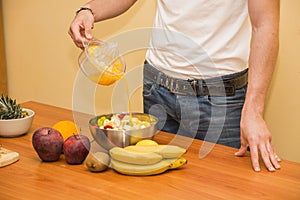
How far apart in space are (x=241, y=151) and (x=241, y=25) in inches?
18.5

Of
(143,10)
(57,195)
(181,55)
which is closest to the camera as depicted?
(57,195)

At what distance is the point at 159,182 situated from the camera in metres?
1.33

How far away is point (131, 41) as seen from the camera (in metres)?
2.36

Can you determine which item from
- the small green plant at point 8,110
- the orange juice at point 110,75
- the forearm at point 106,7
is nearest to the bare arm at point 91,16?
the forearm at point 106,7

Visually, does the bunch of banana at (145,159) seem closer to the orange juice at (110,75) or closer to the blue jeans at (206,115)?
the orange juice at (110,75)

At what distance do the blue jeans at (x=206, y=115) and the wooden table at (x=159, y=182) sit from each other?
256mm

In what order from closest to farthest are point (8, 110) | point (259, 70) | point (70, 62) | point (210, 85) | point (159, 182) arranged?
1. point (159, 182)
2. point (259, 70)
3. point (8, 110)
4. point (210, 85)
5. point (70, 62)

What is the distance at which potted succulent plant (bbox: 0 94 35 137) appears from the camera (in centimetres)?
164

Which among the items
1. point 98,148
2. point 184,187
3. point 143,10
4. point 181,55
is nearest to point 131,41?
point 143,10

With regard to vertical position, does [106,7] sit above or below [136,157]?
above

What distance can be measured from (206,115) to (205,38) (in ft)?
0.90

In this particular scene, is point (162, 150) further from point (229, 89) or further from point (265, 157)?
point (229, 89)

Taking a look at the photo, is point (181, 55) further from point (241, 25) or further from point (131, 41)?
point (131, 41)

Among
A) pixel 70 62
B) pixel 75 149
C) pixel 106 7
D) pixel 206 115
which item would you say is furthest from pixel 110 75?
pixel 70 62
